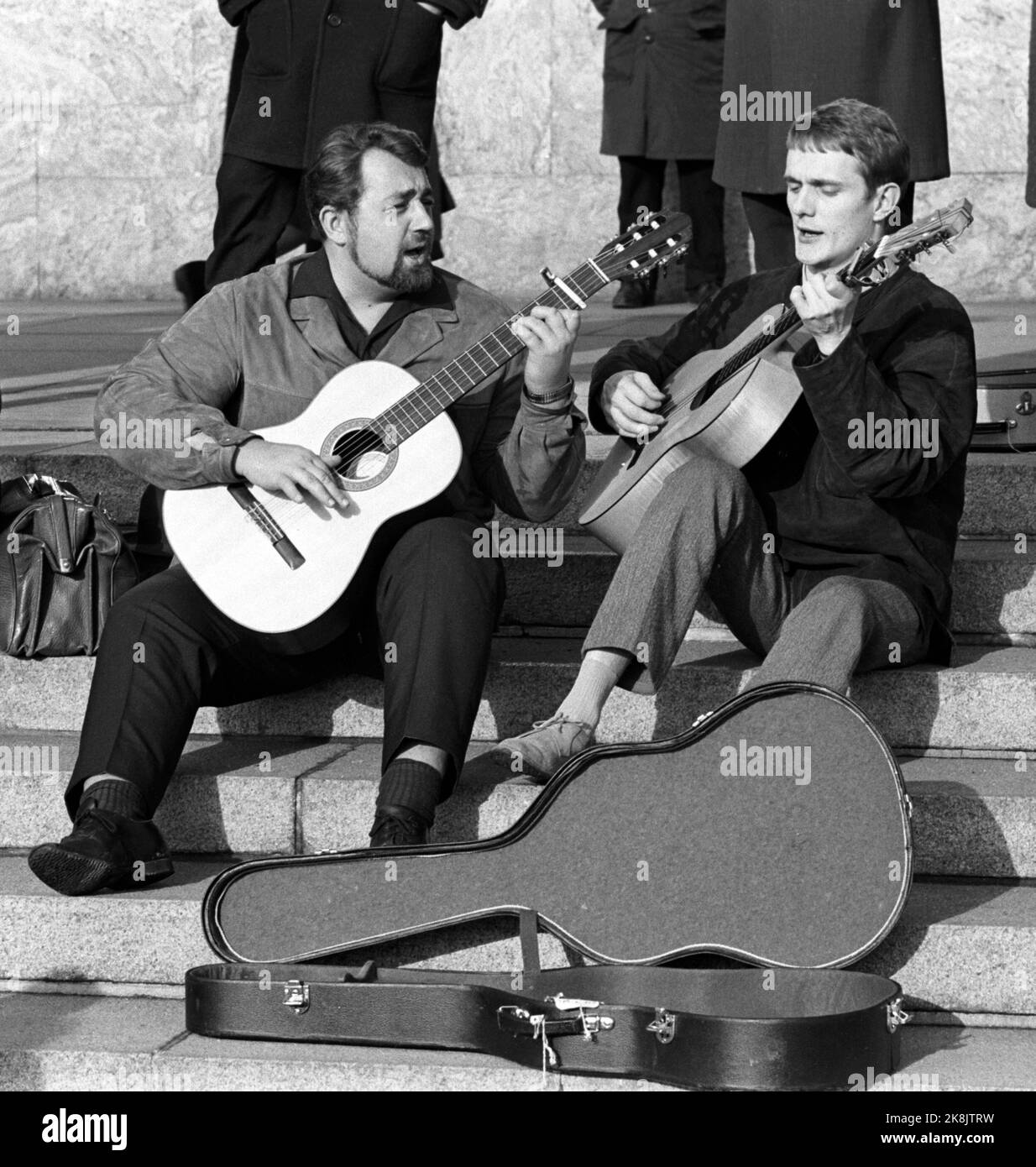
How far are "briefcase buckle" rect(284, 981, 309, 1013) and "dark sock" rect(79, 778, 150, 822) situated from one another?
49 cm

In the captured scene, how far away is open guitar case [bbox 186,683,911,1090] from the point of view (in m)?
2.89

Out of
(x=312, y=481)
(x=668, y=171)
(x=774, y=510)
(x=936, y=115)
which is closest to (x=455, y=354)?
(x=312, y=481)

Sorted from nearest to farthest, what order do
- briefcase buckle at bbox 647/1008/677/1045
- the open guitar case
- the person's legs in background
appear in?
briefcase buckle at bbox 647/1008/677/1045
the open guitar case
the person's legs in background

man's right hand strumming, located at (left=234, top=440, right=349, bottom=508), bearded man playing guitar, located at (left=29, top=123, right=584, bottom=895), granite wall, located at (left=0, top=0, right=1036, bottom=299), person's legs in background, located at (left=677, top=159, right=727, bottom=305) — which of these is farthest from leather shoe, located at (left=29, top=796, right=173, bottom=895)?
granite wall, located at (left=0, top=0, right=1036, bottom=299)

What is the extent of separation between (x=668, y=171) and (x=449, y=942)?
18.7 ft

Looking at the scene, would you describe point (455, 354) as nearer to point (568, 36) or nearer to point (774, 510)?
point (774, 510)

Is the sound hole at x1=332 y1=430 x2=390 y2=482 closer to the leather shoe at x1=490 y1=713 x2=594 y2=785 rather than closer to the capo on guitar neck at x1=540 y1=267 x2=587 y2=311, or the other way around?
the capo on guitar neck at x1=540 y1=267 x2=587 y2=311

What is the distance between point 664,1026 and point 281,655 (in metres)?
1.13

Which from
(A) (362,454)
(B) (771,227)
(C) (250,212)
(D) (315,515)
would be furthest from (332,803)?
(C) (250,212)

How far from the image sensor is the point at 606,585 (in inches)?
160

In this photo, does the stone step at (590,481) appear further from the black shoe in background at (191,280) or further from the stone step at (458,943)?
the stone step at (458,943)

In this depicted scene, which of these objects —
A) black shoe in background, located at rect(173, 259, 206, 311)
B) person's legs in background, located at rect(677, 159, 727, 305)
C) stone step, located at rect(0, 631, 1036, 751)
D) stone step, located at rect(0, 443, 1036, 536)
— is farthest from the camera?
person's legs in background, located at rect(677, 159, 727, 305)

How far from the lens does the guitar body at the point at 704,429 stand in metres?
3.44
